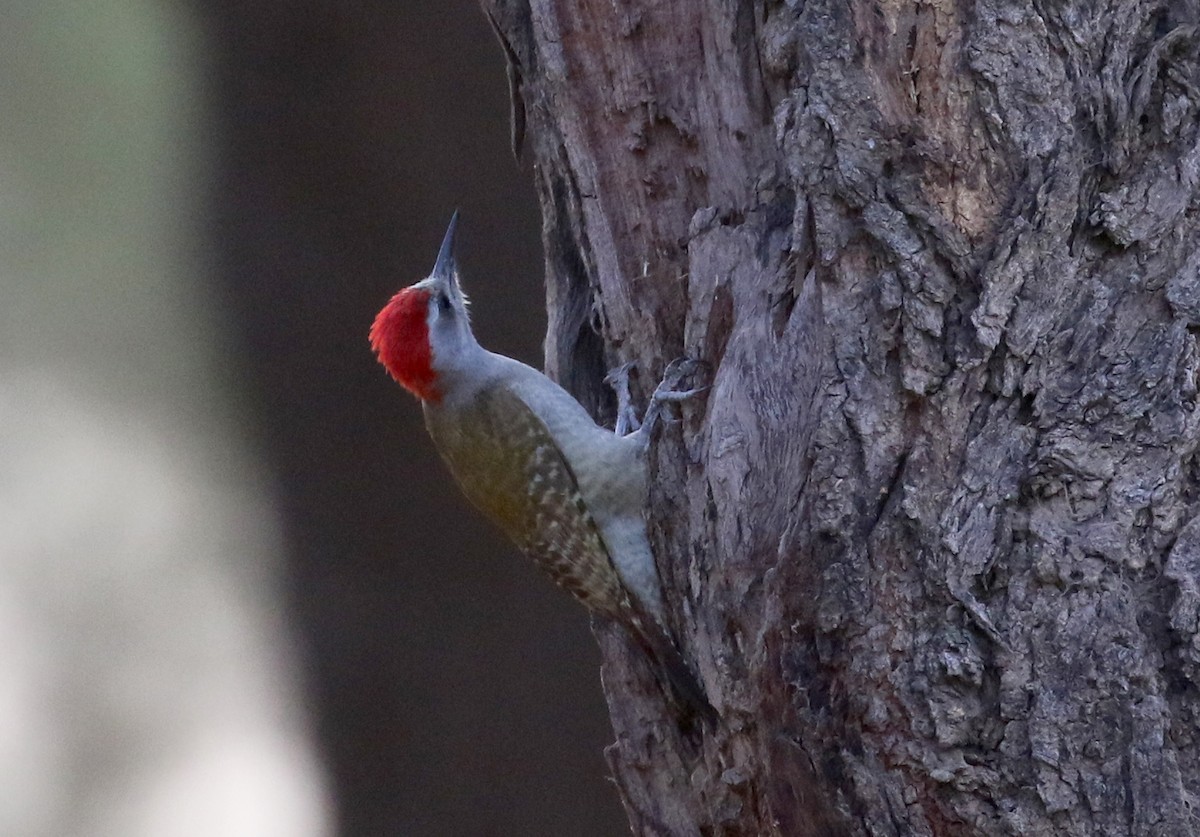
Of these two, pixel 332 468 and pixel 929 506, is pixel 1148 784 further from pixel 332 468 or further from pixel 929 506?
pixel 332 468

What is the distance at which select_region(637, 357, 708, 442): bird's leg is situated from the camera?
2.31 meters

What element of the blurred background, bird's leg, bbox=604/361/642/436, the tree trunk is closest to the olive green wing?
bird's leg, bbox=604/361/642/436

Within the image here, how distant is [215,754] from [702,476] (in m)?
3.09

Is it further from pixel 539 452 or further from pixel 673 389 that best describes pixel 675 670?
pixel 539 452

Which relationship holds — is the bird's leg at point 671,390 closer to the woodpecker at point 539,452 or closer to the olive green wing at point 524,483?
the woodpecker at point 539,452

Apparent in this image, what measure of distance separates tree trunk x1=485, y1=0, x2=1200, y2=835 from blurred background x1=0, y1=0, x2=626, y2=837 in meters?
2.12

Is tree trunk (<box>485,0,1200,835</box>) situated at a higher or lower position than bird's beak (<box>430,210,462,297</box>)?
lower

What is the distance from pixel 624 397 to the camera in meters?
2.67

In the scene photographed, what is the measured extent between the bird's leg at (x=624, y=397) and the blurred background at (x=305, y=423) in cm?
148

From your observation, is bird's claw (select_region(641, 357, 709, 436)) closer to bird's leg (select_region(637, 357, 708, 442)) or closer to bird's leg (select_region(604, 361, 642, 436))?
bird's leg (select_region(637, 357, 708, 442))

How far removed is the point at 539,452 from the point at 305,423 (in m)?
1.29

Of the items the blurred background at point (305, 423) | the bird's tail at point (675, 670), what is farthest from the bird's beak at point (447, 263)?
the bird's tail at point (675, 670)

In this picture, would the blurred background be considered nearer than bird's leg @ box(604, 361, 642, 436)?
No

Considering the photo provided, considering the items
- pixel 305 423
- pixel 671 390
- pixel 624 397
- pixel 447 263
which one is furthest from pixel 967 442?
pixel 305 423
